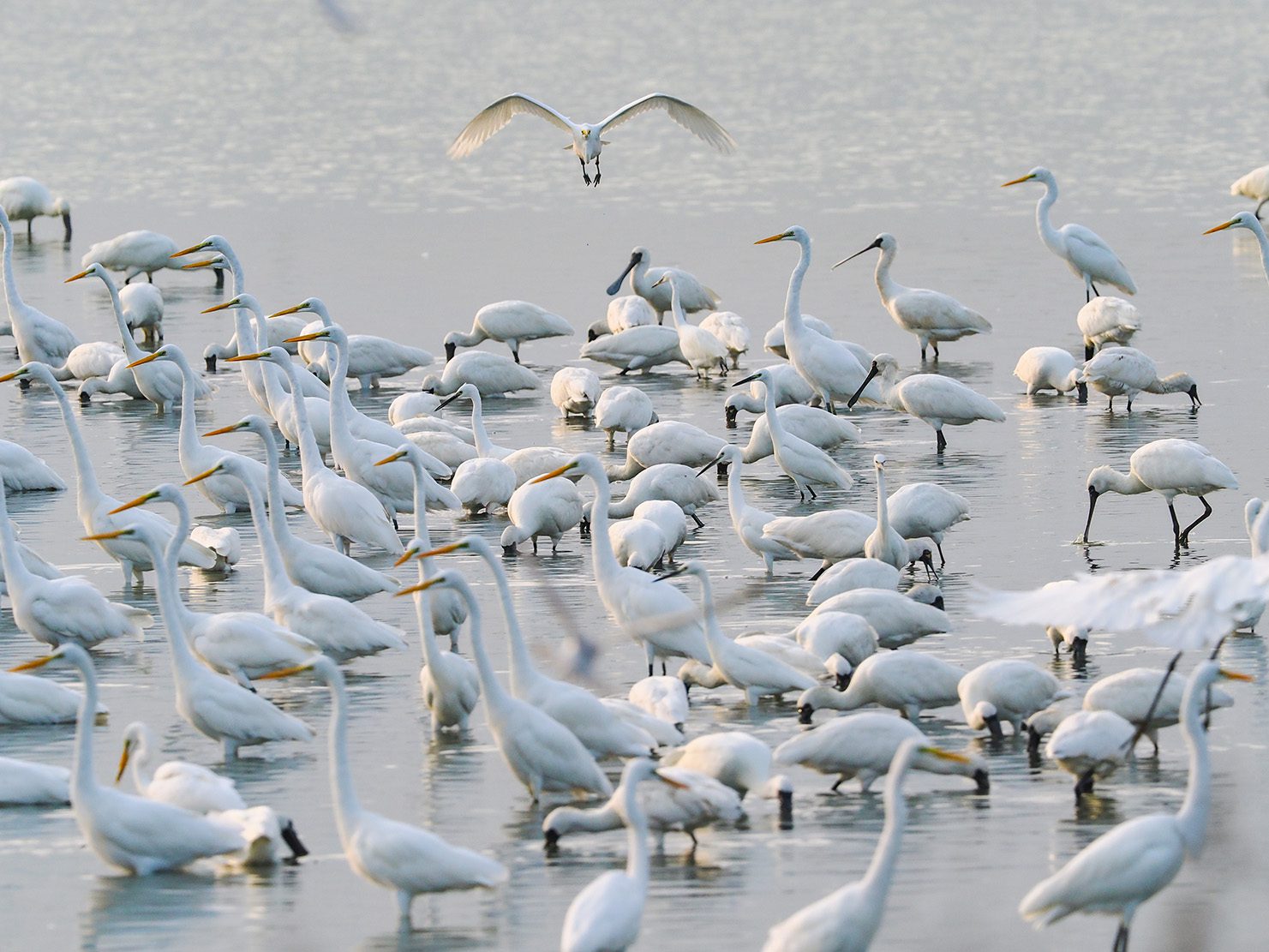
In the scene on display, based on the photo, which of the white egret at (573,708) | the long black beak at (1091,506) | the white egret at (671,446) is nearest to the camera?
the white egret at (573,708)

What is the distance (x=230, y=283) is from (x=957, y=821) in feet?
71.4

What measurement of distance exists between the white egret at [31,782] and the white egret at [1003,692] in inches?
157

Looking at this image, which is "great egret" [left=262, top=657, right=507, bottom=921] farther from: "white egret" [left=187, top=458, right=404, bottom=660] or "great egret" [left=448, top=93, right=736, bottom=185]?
"great egret" [left=448, top=93, right=736, bottom=185]

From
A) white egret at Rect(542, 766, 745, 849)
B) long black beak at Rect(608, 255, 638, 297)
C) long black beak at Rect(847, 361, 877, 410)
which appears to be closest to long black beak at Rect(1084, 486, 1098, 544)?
long black beak at Rect(847, 361, 877, 410)

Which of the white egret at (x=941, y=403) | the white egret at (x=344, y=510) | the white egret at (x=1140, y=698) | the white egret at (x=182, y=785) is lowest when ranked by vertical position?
the white egret at (x=182, y=785)

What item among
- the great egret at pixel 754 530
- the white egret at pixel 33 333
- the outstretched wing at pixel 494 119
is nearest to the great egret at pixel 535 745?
the great egret at pixel 754 530

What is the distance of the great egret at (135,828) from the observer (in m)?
8.91

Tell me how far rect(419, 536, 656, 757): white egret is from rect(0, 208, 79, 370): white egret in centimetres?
1233

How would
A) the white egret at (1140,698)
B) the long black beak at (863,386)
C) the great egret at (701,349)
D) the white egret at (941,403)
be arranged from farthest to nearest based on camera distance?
the great egret at (701,349) → the long black beak at (863,386) → the white egret at (941,403) → the white egret at (1140,698)

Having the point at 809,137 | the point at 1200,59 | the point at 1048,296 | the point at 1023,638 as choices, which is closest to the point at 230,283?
the point at 1048,296

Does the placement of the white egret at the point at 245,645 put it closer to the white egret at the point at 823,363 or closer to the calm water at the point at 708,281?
the calm water at the point at 708,281

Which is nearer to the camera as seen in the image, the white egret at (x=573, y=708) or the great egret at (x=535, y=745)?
the great egret at (x=535, y=745)

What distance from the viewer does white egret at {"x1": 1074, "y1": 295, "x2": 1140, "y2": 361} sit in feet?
71.0

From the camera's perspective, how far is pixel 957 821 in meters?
9.62
